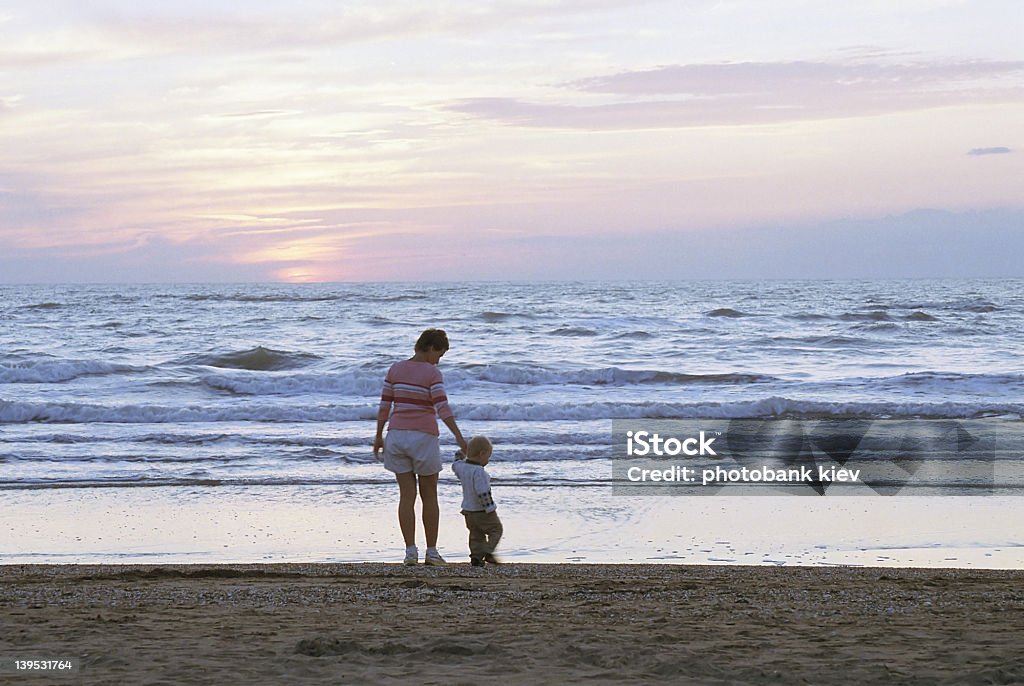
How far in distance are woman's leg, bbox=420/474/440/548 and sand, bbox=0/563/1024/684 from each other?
57cm

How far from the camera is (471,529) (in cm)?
716

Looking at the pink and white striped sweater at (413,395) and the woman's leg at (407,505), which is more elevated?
the pink and white striped sweater at (413,395)

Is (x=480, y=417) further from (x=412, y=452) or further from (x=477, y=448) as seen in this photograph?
(x=412, y=452)

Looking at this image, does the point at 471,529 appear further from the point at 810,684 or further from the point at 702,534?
the point at 810,684

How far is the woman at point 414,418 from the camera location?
687cm

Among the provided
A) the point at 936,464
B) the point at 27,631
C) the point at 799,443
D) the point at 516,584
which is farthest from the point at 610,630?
the point at 799,443

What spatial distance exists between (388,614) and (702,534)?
3.85 m

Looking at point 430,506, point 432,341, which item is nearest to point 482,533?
point 430,506

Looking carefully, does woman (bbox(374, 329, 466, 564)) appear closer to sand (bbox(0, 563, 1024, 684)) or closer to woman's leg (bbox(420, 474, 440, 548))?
woman's leg (bbox(420, 474, 440, 548))

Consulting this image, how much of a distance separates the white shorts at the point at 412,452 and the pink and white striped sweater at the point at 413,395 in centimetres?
5

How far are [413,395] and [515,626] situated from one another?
8.40 feet
